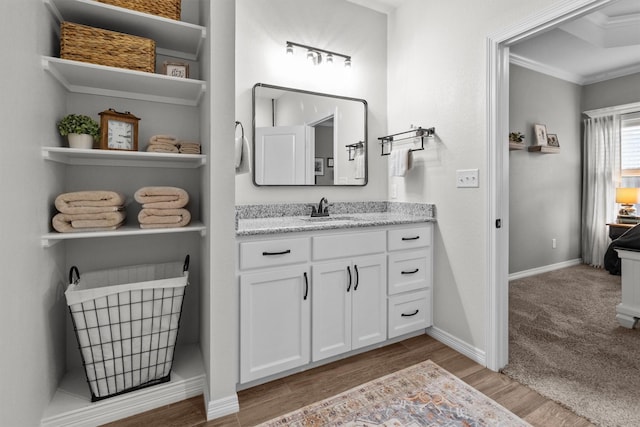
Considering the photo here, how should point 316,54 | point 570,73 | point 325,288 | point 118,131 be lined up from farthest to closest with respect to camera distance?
point 570,73 < point 316,54 < point 325,288 < point 118,131

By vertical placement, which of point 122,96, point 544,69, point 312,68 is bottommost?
point 122,96

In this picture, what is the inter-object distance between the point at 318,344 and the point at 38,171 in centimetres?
161

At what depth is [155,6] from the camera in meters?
1.58

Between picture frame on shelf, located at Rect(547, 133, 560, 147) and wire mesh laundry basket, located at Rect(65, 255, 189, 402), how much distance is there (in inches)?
177

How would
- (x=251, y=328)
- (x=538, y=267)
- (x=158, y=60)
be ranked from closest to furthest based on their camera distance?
(x=251, y=328)
(x=158, y=60)
(x=538, y=267)

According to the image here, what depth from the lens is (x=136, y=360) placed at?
1.62 metres

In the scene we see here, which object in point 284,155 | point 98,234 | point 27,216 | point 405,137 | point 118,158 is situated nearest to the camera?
point 27,216

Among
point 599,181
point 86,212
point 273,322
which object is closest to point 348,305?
point 273,322

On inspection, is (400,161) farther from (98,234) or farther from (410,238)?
(98,234)

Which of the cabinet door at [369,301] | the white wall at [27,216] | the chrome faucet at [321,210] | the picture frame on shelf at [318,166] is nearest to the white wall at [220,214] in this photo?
the white wall at [27,216]

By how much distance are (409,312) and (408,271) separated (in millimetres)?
293

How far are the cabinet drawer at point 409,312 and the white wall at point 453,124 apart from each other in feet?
0.30

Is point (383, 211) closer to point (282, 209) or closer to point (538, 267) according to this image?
point (282, 209)

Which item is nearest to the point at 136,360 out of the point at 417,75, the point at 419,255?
the point at 419,255
